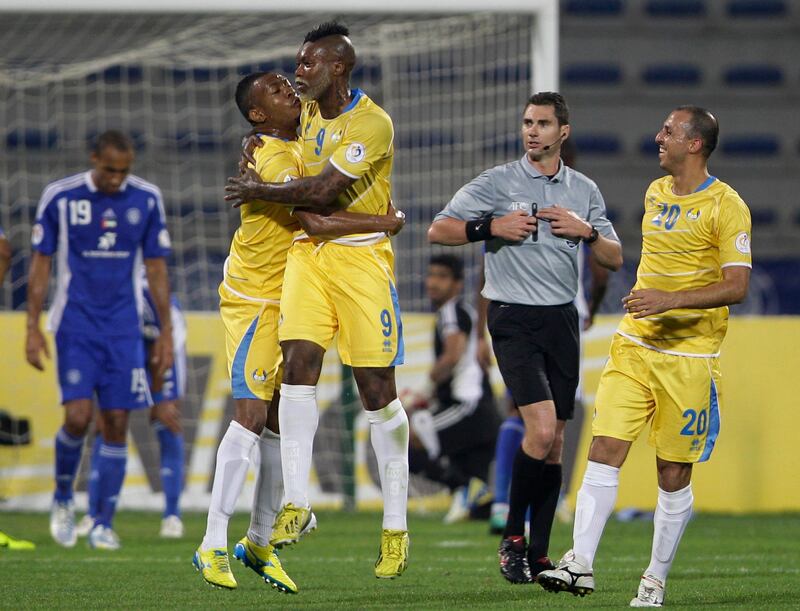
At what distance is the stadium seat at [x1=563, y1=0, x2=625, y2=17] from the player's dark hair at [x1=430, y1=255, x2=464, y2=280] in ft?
26.5

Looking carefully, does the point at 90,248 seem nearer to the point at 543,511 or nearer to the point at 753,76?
the point at 543,511

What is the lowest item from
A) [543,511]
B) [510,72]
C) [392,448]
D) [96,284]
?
[543,511]

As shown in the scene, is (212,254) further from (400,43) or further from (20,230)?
(400,43)

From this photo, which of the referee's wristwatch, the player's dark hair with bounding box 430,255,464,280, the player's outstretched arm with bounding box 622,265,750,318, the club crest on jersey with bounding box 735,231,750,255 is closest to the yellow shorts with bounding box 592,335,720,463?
the player's outstretched arm with bounding box 622,265,750,318

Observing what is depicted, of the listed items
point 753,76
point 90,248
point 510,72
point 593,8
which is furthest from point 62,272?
point 753,76

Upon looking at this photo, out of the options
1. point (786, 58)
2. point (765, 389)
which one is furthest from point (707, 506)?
point (786, 58)

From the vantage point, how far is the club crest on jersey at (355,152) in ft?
18.1

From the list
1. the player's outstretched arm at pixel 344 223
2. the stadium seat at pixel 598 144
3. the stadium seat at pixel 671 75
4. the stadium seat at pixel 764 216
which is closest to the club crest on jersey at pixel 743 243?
the player's outstretched arm at pixel 344 223

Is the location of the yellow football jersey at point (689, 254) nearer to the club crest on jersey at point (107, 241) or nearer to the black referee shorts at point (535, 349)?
the black referee shorts at point (535, 349)

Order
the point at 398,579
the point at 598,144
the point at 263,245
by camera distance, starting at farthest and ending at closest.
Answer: the point at 598,144
the point at 398,579
the point at 263,245

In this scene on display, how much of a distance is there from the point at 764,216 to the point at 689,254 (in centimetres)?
1271

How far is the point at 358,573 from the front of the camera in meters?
6.62

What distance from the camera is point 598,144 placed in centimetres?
1769

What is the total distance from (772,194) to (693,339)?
508 inches
